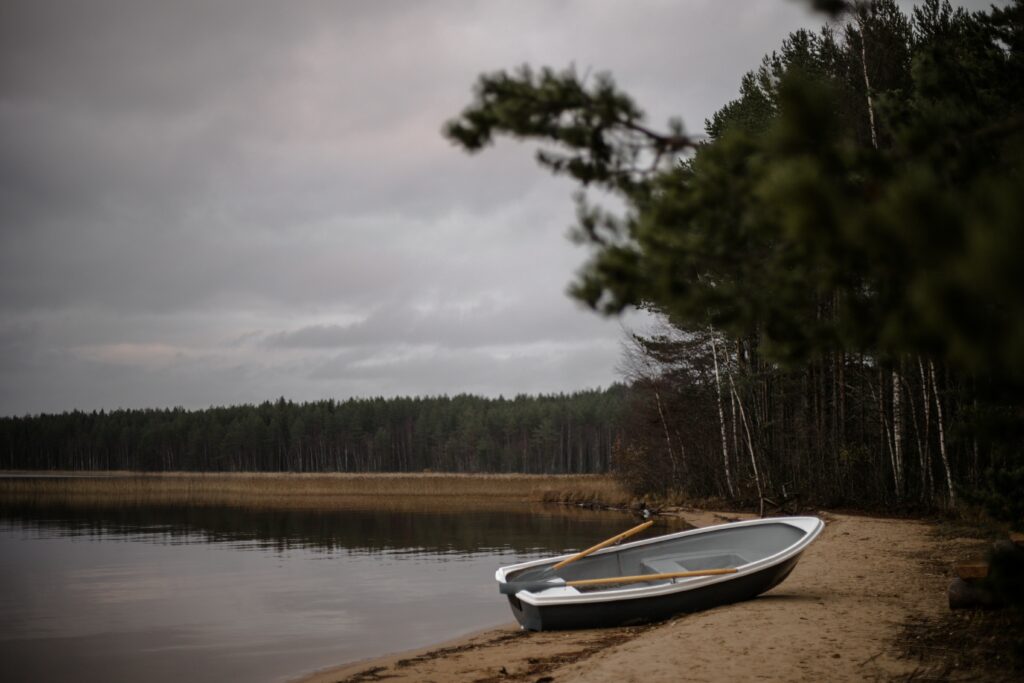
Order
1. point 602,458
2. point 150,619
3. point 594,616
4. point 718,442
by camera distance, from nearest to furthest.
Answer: point 594,616, point 150,619, point 718,442, point 602,458

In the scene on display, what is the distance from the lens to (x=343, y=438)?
97188mm

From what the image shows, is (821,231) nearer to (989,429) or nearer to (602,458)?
(989,429)

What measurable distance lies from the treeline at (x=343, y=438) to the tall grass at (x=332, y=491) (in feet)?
122

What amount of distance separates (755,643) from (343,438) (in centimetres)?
9299

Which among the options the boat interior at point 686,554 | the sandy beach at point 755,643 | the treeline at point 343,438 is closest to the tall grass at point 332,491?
the boat interior at point 686,554

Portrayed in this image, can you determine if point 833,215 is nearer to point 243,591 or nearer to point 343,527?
point 243,591

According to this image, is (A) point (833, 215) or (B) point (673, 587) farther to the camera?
(B) point (673, 587)

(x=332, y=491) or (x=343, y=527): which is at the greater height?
(x=343, y=527)

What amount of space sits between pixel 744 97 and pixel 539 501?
72.8 ft

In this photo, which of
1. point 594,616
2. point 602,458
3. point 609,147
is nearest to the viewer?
point 609,147

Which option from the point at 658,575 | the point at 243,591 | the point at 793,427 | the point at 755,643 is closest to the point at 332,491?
the point at 793,427

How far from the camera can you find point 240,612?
42.8 ft

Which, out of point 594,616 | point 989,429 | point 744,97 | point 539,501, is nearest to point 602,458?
point 539,501

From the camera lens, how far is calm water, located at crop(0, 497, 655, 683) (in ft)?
33.8
